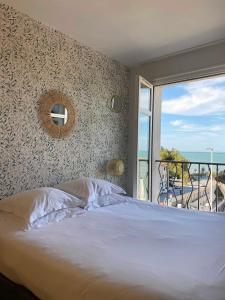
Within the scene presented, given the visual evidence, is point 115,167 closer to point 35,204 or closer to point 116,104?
point 116,104

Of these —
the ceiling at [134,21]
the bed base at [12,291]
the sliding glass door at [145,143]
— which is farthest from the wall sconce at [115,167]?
the bed base at [12,291]

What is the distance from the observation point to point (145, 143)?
3.53m

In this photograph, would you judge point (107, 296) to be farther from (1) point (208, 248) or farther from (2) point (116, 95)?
(2) point (116, 95)

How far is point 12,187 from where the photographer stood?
7.43ft

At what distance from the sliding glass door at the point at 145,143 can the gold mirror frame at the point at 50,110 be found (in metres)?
0.99

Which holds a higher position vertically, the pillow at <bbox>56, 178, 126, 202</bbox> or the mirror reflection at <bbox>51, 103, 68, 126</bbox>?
the mirror reflection at <bbox>51, 103, 68, 126</bbox>

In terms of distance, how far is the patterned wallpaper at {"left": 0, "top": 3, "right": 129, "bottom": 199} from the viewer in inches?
88.1

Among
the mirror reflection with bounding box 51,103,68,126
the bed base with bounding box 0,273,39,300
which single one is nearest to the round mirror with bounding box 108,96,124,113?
the mirror reflection with bounding box 51,103,68,126

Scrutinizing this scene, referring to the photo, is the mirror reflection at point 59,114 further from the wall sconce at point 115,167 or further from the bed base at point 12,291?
the bed base at point 12,291

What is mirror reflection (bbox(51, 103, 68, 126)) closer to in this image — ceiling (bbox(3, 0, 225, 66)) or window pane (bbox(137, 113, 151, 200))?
ceiling (bbox(3, 0, 225, 66))

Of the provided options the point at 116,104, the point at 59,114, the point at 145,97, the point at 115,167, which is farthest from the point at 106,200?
the point at 145,97

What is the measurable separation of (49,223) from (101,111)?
1.77m

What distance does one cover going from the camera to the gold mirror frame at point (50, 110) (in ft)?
8.32

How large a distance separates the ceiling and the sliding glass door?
0.61 m
